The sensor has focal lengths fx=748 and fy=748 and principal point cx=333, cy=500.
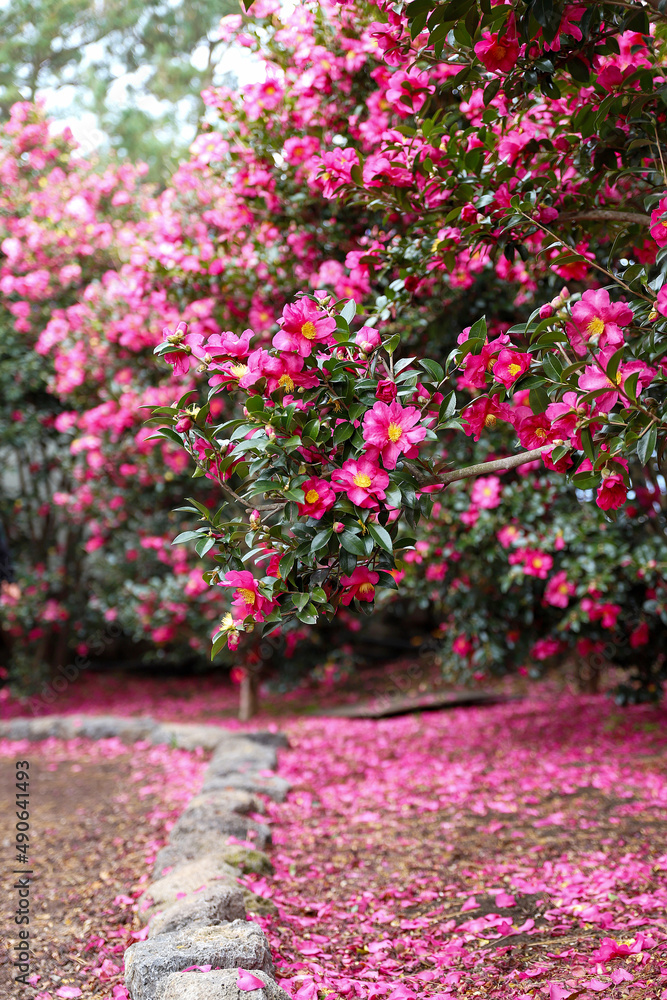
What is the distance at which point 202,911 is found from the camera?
5.88 feet

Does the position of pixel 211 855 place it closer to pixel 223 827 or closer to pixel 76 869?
pixel 223 827

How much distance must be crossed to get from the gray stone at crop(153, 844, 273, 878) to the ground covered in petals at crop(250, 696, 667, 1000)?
0.08 meters

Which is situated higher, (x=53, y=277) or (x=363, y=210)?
(x=53, y=277)

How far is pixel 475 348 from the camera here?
1.46 metres

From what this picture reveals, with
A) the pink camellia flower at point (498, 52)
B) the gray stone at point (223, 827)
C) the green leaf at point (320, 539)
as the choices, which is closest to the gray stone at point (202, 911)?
the gray stone at point (223, 827)

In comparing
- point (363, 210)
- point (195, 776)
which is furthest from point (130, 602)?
Result: point (363, 210)

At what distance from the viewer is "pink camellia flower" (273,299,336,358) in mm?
1354

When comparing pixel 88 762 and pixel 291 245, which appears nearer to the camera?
pixel 291 245

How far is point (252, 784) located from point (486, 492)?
163 cm

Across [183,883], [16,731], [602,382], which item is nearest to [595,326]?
[602,382]

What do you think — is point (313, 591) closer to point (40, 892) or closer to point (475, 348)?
point (475, 348)

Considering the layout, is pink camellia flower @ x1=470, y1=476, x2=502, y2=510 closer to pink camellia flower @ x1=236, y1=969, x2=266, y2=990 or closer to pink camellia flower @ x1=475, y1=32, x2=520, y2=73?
pink camellia flower @ x1=475, y1=32, x2=520, y2=73

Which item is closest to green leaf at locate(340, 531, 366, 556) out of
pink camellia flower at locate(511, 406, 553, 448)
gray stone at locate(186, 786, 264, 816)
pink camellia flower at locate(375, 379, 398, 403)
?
pink camellia flower at locate(375, 379, 398, 403)

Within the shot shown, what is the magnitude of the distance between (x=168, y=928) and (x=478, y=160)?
6.37 feet
